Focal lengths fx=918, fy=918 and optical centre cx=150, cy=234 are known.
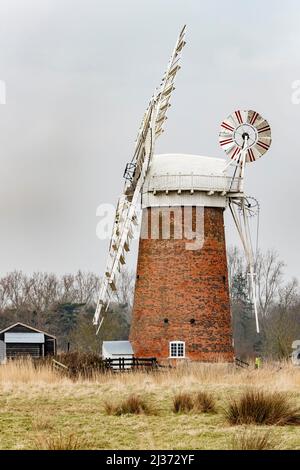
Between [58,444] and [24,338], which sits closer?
[58,444]

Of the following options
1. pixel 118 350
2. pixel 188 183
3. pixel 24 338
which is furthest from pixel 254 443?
pixel 24 338

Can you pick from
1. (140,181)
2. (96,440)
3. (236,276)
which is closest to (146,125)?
(140,181)

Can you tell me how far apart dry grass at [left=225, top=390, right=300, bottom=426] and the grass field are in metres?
0.27

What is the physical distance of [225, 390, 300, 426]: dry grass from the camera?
53.5ft

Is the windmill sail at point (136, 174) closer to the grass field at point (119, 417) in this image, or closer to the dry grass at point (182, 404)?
the grass field at point (119, 417)

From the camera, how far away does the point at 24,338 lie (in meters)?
55.3

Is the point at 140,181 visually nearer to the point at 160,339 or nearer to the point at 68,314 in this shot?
the point at 160,339

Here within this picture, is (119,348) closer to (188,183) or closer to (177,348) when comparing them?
(177,348)

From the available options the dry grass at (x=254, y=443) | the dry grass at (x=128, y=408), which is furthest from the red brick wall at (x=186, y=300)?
the dry grass at (x=254, y=443)

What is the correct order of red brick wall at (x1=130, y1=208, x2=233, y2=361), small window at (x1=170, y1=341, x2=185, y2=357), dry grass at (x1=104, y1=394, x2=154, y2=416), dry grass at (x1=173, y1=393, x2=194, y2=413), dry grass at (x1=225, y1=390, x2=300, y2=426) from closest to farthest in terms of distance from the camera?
dry grass at (x1=225, y1=390, x2=300, y2=426)
dry grass at (x1=104, y1=394, x2=154, y2=416)
dry grass at (x1=173, y1=393, x2=194, y2=413)
small window at (x1=170, y1=341, x2=185, y2=357)
red brick wall at (x1=130, y1=208, x2=233, y2=361)

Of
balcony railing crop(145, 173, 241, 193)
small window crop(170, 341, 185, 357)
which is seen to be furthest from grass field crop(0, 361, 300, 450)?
balcony railing crop(145, 173, 241, 193)

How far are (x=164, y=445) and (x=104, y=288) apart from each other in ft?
80.3

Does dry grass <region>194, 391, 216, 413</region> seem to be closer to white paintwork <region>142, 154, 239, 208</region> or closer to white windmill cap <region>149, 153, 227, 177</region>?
white paintwork <region>142, 154, 239, 208</region>

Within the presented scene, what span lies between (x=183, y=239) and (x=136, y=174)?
11.9 ft
